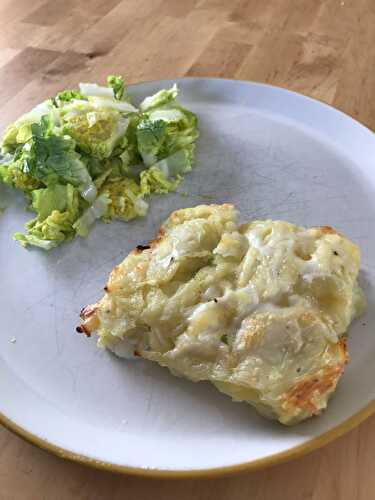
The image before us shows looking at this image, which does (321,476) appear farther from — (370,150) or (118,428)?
(370,150)

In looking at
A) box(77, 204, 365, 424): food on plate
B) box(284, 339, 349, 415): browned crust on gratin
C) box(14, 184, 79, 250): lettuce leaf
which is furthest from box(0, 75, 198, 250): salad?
box(284, 339, 349, 415): browned crust on gratin

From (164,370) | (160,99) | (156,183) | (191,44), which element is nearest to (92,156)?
(156,183)

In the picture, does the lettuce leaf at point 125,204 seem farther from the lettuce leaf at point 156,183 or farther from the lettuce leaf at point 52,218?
the lettuce leaf at point 52,218

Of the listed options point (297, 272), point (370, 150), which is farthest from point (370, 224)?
point (297, 272)

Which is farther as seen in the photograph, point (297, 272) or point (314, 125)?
point (314, 125)

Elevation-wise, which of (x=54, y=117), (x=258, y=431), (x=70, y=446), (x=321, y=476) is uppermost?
(x=54, y=117)

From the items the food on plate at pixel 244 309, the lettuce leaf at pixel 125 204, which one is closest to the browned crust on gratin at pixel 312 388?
the food on plate at pixel 244 309

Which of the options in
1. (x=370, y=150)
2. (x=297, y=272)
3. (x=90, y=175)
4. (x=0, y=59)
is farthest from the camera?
(x=0, y=59)

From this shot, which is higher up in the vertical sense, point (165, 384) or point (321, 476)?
point (165, 384)
